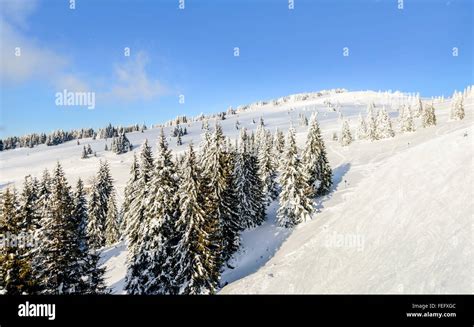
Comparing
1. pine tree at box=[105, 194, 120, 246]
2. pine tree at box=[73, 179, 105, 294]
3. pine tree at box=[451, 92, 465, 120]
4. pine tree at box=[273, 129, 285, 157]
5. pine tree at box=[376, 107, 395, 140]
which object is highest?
pine tree at box=[451, 92, 465, 120]

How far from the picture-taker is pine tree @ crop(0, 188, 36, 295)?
16531 millimetres

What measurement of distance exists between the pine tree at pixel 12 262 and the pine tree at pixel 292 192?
2813 cm

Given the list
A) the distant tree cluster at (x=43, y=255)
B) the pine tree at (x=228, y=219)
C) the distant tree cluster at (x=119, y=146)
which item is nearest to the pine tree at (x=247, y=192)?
the pine tree at (x=228, y=219)

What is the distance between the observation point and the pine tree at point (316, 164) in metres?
47.5

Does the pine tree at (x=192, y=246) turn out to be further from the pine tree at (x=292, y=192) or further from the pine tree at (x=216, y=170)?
the pine tree at (x=292, y=192)

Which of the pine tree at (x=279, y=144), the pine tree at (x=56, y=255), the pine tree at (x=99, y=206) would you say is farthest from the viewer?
the pine tree at (x=279, y=144)

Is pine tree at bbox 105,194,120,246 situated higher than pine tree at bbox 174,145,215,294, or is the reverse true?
pine tree at bbox 174,145,215,294

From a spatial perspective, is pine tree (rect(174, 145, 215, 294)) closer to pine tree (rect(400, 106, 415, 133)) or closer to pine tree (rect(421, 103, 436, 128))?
pine tree (rect(400, 106, 415, 133))

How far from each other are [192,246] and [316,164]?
99.2 ft

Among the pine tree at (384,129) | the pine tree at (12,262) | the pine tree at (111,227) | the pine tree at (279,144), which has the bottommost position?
the pine tree at (111,227)

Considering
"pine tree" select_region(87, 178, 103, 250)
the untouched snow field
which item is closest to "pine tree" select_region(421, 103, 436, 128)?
the untouched snow field

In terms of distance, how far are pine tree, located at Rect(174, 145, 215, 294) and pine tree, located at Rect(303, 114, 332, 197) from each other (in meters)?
26.9

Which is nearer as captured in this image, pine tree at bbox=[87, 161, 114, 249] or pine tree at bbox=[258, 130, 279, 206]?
pine tree at bbox=[258, 130, 279, 206]
